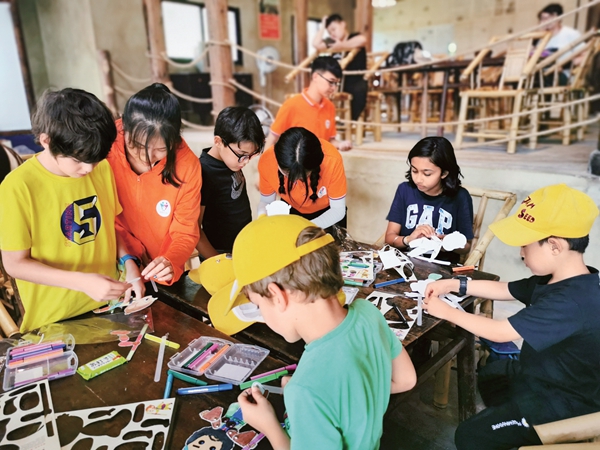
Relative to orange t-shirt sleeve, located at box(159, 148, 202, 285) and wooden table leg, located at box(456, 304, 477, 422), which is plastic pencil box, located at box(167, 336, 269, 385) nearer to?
orange t-shirt sleeve, located at box(159, 148, 202, 285)

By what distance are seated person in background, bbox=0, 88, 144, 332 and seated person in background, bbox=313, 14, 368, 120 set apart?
3696mm

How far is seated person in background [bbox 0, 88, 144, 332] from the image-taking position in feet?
3.82

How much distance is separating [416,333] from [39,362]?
3.35ft

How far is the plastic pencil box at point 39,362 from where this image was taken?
105cm

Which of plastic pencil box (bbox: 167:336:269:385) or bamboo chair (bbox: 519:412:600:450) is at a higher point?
plastic pencil box (bbox: 167:336:269:385)

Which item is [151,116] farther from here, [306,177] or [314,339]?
[314,339]

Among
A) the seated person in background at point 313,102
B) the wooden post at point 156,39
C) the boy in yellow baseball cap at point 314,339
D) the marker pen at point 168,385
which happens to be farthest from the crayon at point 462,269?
the wooden post at point 156,39

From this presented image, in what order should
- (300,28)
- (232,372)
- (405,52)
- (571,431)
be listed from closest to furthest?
1. (571,431)
2. (232,372)
3. (300,28)
4. (405,52)

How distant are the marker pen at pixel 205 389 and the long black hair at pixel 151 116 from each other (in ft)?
2.88

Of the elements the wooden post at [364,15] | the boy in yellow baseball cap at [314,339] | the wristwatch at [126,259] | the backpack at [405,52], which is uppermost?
the wooden post at [364,15]

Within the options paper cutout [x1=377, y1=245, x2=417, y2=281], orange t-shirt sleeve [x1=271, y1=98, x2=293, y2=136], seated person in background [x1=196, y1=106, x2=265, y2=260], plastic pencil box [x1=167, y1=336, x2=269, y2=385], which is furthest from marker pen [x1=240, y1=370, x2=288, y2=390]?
orange t-shirt sleeve [x1=271, y1=98, x2=293, y2=136]

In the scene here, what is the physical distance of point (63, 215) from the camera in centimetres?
132

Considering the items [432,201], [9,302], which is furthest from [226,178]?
[9,302]

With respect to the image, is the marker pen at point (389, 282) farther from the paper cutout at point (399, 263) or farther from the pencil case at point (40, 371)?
the pencil case at point (40, 371)
